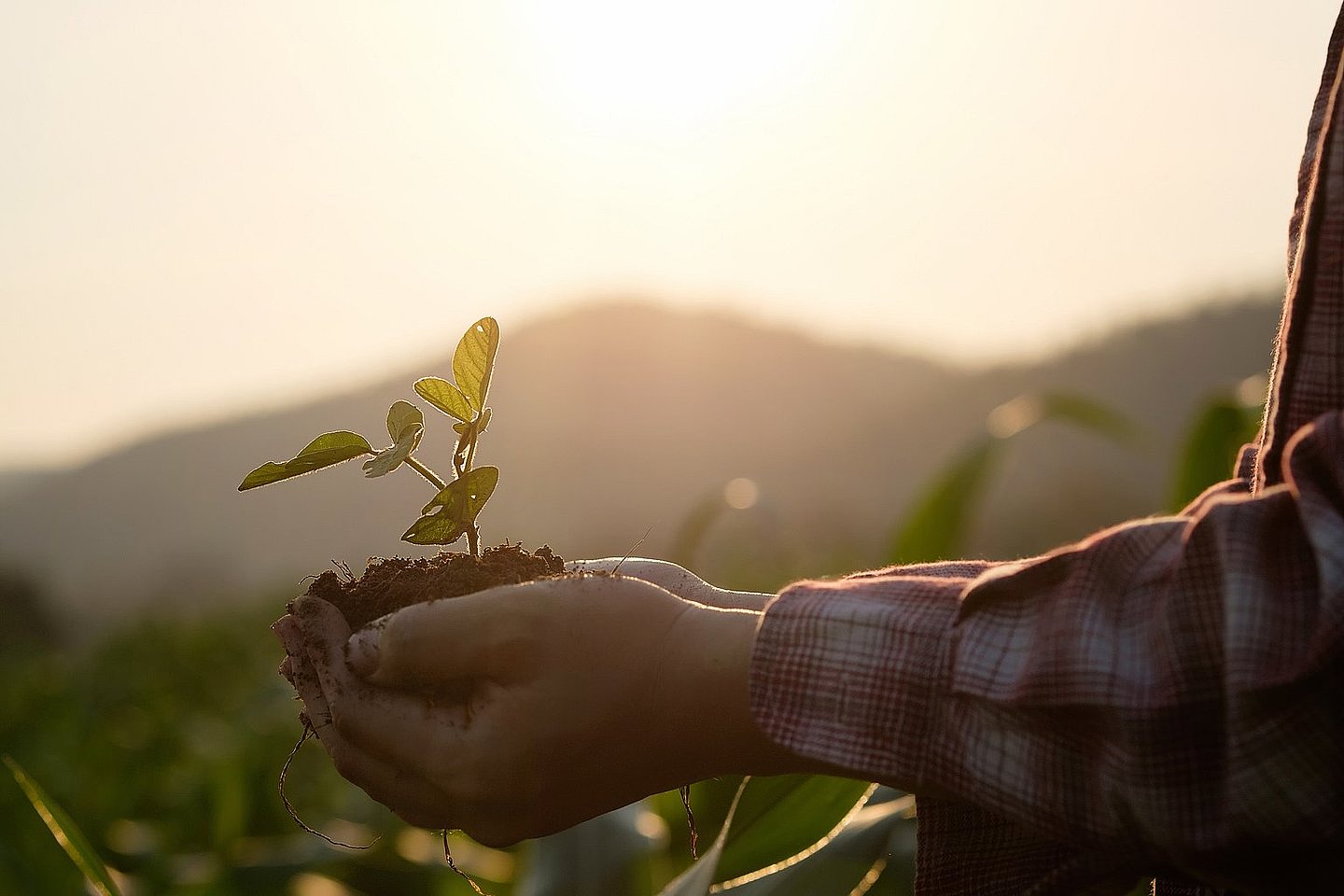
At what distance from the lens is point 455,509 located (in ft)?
2.81

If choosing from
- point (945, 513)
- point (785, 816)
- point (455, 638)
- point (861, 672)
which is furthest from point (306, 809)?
point (861, 672)

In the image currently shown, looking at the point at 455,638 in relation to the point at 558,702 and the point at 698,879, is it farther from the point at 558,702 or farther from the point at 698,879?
the point at 698,879

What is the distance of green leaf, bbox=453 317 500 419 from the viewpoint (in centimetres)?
86

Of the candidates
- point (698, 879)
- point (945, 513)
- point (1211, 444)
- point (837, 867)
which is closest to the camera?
point (698, 879)

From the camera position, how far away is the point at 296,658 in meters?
0.79

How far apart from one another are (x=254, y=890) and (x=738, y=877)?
1.99 ft

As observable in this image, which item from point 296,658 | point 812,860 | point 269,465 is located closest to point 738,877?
point 812,860

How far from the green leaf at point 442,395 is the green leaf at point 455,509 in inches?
2.2

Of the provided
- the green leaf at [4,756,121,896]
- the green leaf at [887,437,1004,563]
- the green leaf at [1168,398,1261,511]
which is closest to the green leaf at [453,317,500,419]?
the green leaf at [4,756,121,896]

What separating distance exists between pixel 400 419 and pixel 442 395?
0.04 meters

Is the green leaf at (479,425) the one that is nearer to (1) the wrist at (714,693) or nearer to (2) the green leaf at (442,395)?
(2) the green leaf at (442,395)

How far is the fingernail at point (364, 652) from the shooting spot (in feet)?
2.38

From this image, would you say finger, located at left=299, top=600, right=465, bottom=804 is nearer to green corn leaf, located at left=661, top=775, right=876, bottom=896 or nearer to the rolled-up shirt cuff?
the rolled-up shirt cuff

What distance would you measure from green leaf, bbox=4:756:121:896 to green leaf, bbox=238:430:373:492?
0.56 meters
